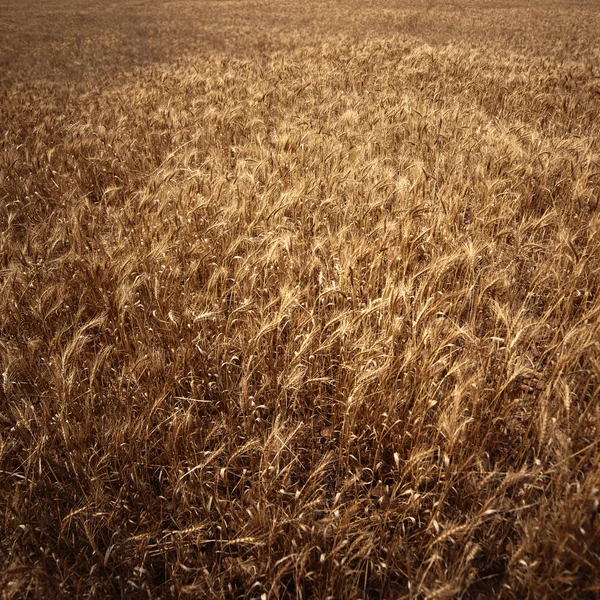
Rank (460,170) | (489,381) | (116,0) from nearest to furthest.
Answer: (489,381) < (460,170) < (116,0)

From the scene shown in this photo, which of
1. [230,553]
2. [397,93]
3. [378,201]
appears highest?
[397,93]

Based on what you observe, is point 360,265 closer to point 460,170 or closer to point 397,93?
point 460,170

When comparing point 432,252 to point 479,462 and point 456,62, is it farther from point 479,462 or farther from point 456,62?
point 456,62

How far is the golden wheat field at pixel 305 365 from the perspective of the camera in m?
1.09

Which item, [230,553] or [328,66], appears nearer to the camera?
[230,553]

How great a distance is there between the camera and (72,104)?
5.93 meters

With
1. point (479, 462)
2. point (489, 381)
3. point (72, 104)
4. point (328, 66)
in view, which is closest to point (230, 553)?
point (479, 462)

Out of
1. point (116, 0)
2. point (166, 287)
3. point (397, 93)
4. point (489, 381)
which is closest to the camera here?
point (489, 381)

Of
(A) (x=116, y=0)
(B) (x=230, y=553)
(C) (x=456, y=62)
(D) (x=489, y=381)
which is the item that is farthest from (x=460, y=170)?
(A) (x=116, y=0)

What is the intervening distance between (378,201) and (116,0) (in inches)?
1485

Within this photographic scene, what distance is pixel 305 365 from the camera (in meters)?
1.58

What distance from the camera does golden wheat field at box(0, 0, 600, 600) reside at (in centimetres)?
109

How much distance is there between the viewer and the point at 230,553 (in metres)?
1.12

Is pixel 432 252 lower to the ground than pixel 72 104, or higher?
lower
